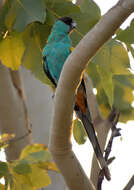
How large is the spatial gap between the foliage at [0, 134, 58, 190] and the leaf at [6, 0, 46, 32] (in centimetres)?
52

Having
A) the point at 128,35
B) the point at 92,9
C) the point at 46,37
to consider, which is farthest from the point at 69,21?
the point at 128,35

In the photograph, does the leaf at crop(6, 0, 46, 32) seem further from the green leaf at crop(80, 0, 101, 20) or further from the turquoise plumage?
the turquoise plumage

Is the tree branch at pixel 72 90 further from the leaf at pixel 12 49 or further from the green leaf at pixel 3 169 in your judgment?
the leaf at pixel 12 49

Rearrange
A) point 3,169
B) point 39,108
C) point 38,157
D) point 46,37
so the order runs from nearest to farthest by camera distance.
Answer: point 3,169 < point 38,157 < point 46,37 < point 39,108

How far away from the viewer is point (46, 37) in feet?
8.89

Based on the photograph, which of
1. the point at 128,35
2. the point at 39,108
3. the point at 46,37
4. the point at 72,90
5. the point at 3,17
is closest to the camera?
the point at 72,90

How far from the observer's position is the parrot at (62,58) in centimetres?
271

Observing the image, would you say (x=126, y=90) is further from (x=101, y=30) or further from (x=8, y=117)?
(x=101, y=30)

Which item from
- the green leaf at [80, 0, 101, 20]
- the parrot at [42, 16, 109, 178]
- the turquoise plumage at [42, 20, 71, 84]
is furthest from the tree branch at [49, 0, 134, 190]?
the turquoise plumage at [42, 20, 71, 84]

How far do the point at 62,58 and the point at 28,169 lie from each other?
0.99 metres

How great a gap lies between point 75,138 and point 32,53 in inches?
19.1

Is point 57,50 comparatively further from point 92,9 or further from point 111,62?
point 111,62

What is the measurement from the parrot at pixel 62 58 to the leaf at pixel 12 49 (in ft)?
0.59

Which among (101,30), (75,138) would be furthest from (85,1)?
(101,30)
